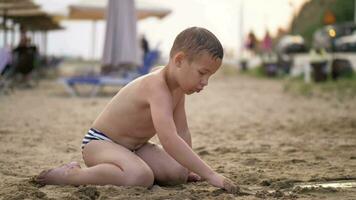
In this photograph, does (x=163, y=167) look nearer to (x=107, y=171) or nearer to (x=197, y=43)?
(x=107, y=171)

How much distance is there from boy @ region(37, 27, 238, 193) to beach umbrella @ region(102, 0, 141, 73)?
30.9 ft

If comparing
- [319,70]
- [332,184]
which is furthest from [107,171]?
[319,70]

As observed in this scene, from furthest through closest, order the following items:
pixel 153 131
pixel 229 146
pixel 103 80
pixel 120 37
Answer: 1. pixel 120 37
2. pixel 103 80
3. pixel 229 146
4. pixel 153 131

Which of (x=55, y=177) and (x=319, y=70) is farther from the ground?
(x=55, y=177)

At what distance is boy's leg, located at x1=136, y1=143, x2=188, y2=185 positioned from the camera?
372 centimetres

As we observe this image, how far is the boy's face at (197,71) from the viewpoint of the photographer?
3.31 metres

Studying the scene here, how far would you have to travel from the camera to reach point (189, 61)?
3344mm

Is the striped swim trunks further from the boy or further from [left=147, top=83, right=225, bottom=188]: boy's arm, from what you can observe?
[left=147, top=83, right=225, bottom=188]: boy's arm

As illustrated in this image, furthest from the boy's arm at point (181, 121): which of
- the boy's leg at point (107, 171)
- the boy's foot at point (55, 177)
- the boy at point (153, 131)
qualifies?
the boy's foot at point (55, 177)

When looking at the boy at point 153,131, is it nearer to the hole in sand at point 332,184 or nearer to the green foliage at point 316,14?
the hole in sand at point 332,184

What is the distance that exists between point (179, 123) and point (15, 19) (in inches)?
608

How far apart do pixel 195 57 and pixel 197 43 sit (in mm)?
76

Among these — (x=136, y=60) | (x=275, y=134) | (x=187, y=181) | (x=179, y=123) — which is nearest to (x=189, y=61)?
(x=179, y=123)

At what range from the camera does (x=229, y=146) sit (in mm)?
5629
